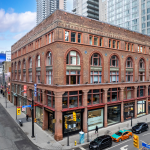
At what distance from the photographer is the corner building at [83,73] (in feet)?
68.7

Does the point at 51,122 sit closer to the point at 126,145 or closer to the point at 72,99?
the point at 72,99

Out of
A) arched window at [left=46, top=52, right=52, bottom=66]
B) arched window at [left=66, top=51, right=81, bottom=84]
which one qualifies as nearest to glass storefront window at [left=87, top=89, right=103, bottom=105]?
arched window at [left=66, top=51, right=81, bottom=84]

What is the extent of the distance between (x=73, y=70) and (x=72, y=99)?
15.5ft

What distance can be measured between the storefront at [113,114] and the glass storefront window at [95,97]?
2968 mm

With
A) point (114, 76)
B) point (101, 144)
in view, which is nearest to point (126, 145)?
point (101, 144)

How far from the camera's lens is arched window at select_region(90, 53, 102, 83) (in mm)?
24438

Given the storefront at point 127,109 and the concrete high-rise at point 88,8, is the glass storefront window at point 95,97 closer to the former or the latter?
the storefront at point 127,109

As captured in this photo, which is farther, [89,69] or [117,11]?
[117,11]

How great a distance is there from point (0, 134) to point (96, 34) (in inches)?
923

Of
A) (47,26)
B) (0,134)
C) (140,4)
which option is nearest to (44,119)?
(0,134)

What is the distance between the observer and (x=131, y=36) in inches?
1204

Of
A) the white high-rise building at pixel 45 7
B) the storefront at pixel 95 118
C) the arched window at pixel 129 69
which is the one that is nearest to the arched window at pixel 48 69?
the storefront at pixel 95 118

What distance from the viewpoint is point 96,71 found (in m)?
25.1

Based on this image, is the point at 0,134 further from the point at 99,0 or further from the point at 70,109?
the point at 99,0
